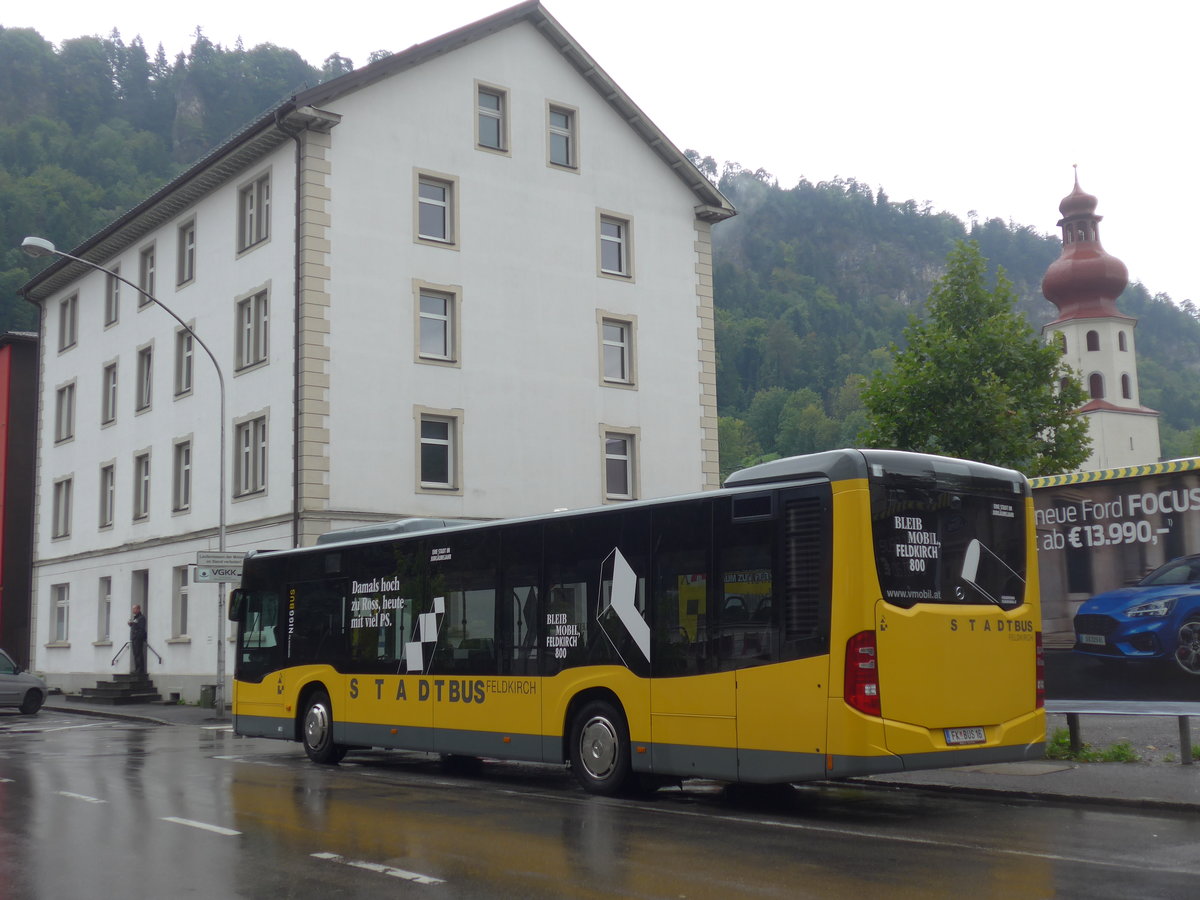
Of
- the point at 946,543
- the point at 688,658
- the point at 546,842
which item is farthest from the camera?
the point at 688,658

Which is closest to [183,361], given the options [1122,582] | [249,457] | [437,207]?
[249,457]

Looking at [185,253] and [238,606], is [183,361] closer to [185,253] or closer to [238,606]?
[185,253]

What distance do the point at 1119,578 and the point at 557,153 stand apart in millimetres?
21635

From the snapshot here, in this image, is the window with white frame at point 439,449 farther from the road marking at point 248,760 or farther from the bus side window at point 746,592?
the bus side window at point 746,592

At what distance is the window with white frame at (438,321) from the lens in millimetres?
29647

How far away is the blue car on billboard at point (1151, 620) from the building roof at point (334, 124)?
64.1 feet

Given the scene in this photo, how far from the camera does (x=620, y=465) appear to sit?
32688mm

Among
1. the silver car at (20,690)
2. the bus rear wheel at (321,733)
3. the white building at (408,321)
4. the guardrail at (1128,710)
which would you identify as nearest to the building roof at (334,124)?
the white building at (408,321)

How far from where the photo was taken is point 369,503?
28.1 m

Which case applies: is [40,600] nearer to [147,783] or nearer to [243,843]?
[147,783]

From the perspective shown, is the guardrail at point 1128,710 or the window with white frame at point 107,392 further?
the window with white frame at point 107,392

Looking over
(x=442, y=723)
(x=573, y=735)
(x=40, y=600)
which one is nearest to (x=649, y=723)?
(x=573, y=735)

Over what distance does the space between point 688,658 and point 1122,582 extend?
511 cm

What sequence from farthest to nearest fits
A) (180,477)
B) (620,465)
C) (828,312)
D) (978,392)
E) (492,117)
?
(828,312)
(978,392)
(180,477)
(620,465)
(492,117)
